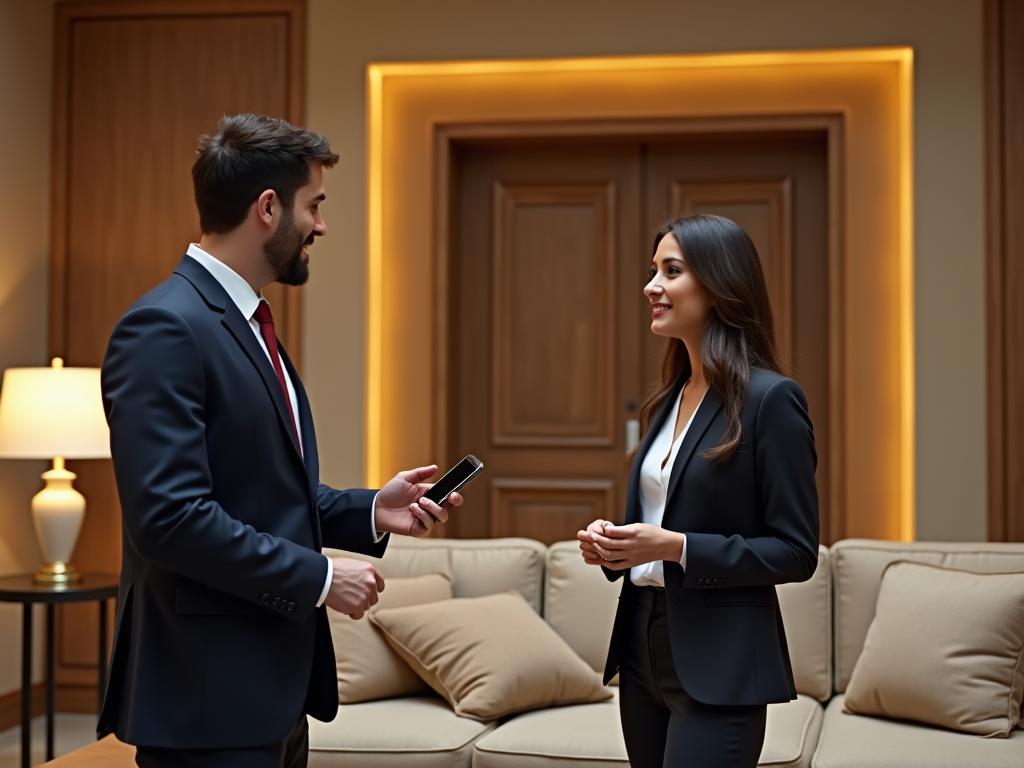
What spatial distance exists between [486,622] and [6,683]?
233cm

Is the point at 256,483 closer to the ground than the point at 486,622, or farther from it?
farther from it

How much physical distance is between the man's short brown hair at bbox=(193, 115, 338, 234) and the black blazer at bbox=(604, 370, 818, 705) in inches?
32.4

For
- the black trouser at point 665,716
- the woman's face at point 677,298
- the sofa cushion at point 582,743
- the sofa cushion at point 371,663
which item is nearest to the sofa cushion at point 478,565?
the sofa cushion at point 371,663

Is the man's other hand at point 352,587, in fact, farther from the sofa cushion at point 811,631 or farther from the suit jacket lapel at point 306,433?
the sofa cushion at point 811,631

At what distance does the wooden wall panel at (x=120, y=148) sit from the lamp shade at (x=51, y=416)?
0.71 meters

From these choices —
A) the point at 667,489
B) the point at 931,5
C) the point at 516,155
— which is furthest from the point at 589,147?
the point at 667,489

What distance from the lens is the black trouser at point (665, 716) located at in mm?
1796

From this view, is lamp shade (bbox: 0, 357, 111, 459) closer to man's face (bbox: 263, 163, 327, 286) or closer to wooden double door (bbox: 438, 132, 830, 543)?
wooden double door (bbox: 438, 132, 830, 543)

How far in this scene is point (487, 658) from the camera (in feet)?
9.89

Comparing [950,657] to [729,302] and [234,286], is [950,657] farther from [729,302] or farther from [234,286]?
[234,286]

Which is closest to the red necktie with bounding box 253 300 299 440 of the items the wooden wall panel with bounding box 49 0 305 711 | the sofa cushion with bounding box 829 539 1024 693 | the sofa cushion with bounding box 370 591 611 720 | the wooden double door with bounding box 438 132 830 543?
the sofa cushion with bounding box 370 591 611 720

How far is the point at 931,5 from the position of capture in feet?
13.9

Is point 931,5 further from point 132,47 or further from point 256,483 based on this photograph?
point 256,483

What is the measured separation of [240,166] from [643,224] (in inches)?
126
